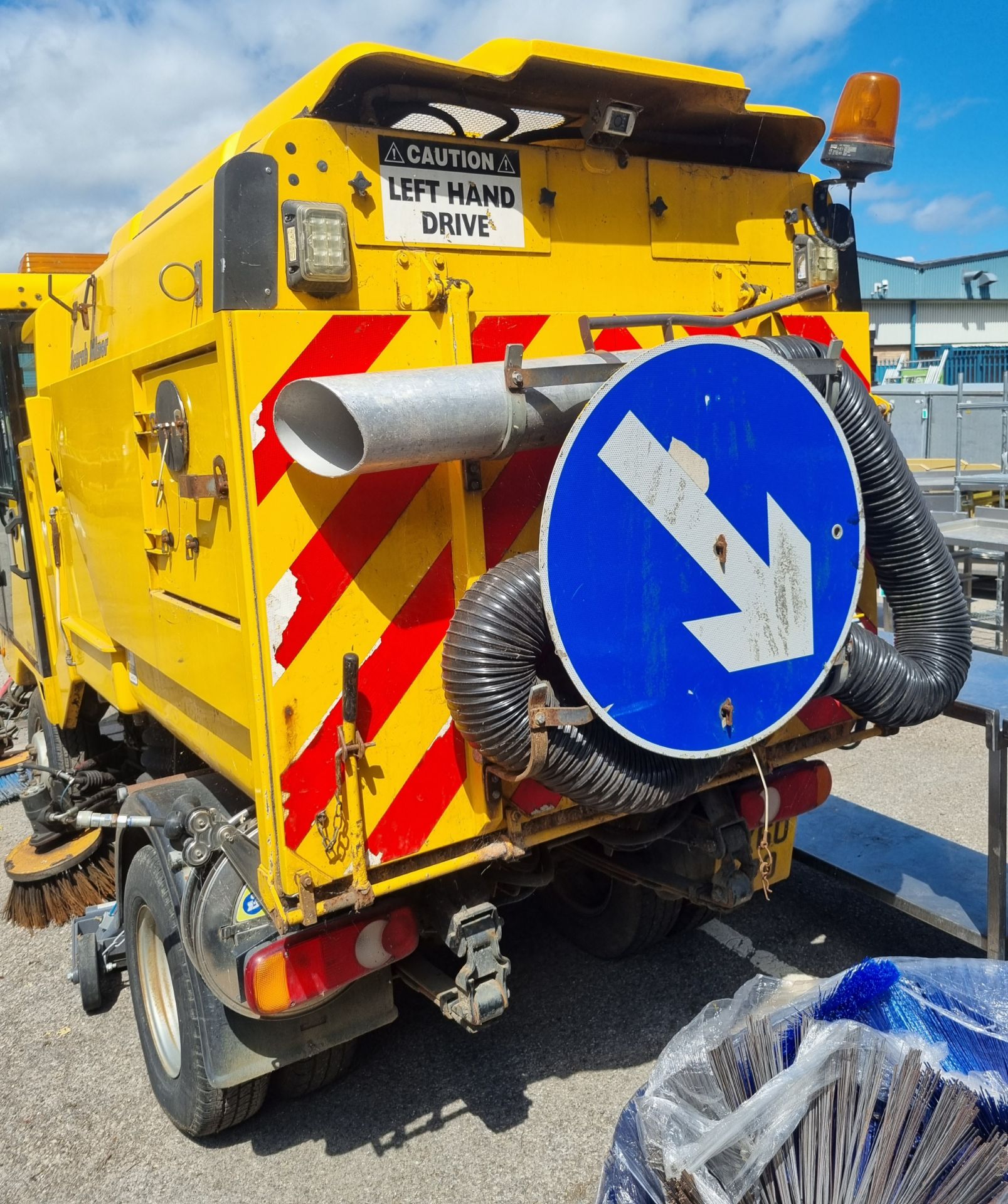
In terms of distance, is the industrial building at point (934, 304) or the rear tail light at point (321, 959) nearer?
the rear tail light at point (321, 959)

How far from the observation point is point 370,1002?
2662mm

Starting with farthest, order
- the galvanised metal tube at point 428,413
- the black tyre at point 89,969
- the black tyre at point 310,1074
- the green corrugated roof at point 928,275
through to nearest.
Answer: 1. the green corrugated roof at point 928,275
2. the black tyre at point 89,969
3. the black tyre at point 310,1074
4. the galvanised metal tube at point 428,413

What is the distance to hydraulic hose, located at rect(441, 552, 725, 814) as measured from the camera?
2.05 metres

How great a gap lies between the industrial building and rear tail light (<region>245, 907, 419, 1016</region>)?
34.4m

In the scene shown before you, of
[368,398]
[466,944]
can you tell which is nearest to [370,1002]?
[466,944]

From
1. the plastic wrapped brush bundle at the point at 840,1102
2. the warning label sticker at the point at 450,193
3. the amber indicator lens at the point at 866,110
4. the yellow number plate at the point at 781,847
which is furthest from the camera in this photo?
the yellow number plate at the point at 781,847

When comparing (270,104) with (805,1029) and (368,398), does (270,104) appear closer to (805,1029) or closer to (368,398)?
(368,398)

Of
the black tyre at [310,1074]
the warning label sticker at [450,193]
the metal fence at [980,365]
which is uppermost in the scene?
the metal fence at [980,365]

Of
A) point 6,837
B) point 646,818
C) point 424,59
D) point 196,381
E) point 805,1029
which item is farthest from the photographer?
point 6,837

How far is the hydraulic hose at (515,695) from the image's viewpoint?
205 cm

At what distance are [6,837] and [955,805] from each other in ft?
17.0

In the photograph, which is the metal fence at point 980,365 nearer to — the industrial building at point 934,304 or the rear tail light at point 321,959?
the industrial building at point 934,304

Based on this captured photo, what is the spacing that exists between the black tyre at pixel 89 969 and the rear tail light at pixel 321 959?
154 centimetres

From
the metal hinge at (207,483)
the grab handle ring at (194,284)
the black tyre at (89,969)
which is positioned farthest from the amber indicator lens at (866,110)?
the black tyre at (89,969)
